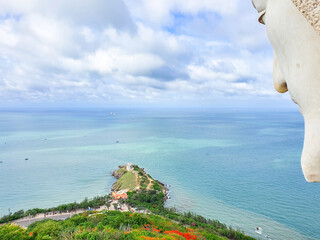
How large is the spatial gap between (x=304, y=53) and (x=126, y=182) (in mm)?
30020

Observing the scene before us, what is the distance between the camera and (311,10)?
1.72 metres

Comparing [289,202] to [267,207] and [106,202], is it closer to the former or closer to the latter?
[267,207]

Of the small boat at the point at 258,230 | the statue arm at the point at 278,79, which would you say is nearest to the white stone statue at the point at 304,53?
the statue arm at the point at 278,79

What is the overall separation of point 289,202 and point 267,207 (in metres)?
3.61

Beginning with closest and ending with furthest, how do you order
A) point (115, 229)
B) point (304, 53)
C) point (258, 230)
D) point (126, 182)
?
1. point (304, 53)
2. point (115, 229)
3. point (258, 230)
4. point (126, 182)

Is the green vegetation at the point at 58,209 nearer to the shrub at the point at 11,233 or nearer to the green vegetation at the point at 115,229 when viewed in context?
the green vegetation at the point at 115,229

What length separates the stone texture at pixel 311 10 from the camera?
170 centimetres

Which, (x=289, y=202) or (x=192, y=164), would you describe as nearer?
(x=289, y=202)

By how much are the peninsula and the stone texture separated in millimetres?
10257

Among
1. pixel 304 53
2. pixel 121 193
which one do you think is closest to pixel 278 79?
pixel 304 53

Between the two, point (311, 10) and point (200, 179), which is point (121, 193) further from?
point (311, 10)

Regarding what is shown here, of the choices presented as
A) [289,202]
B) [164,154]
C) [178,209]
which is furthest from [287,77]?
[164,154]

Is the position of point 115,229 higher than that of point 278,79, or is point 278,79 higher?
point 278,79

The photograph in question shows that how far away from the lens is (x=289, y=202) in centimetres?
2455
